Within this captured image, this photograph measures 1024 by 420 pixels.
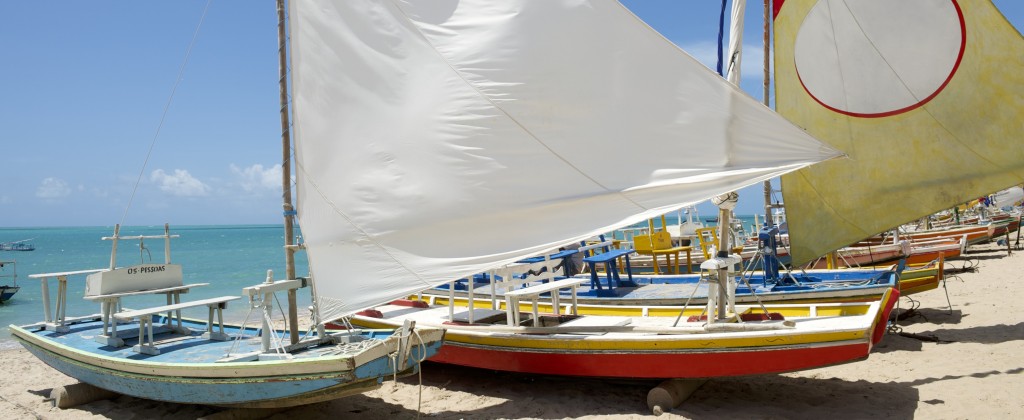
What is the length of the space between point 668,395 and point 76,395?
274 inches

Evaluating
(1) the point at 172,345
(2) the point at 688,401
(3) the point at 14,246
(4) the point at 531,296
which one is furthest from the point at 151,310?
(3) the point at 14,246

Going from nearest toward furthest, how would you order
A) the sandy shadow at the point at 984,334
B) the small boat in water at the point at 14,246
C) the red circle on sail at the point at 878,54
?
the red circle on sail at the point at 878,54 → the sandy shadow at the point at 984,334 → the small boat in water at the point at 14,246

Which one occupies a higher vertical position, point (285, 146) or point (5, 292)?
point (285, 146)

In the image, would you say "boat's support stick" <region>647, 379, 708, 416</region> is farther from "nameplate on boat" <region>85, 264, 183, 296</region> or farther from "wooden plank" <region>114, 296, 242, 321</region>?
"nameplate on boat" <region>85, 264, 183, 296</region>

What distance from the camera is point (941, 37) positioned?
8.58 metres

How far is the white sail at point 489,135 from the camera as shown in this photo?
226 inches

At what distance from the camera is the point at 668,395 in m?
6.66

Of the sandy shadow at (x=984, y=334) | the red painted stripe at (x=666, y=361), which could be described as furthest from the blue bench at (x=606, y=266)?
the sandy shadow at (x=984, y=334)

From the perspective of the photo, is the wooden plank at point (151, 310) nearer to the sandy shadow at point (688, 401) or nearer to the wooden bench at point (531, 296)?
the sandy shadow at point (688, 401)

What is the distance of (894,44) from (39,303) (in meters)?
27.8

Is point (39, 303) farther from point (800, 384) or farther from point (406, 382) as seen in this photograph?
point (800, 384)

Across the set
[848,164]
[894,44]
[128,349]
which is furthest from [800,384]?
[128,349]

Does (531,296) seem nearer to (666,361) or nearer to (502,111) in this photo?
(666,361)

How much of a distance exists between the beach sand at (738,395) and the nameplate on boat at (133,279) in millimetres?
1389
